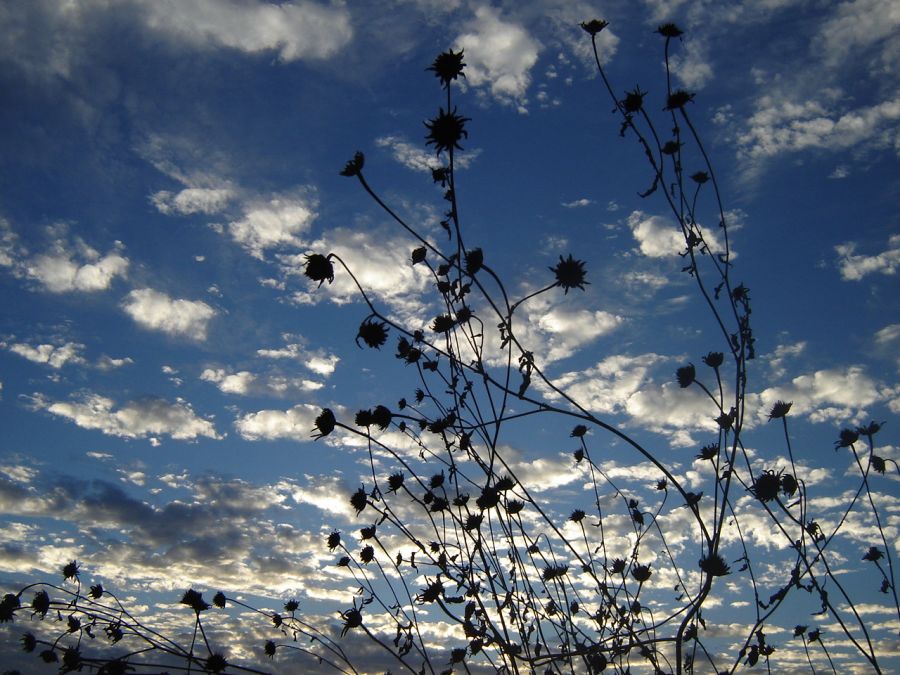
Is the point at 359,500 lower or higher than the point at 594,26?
lower

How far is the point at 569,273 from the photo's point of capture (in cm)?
375

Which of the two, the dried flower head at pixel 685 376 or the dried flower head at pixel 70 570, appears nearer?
the dried flower head at pixel 685 376

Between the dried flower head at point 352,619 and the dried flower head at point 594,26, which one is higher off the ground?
the dried flower head at point 594,26

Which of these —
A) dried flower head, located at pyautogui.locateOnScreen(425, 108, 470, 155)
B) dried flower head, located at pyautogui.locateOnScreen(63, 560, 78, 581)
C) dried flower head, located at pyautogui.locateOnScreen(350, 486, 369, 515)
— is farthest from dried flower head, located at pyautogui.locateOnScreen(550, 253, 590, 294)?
dried flower head, located at pyautogui.locateOnScreen(63, 560, 78, 581)

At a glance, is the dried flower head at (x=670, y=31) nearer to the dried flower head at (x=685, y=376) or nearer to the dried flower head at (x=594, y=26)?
the dried flower head at (x=594, y=26)

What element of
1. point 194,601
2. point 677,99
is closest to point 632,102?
point 677,99

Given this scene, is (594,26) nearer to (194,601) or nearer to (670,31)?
(670,31)

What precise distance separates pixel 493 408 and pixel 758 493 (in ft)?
6.24

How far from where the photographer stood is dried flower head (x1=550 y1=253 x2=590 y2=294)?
371 centimetres

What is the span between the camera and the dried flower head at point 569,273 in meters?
3.71

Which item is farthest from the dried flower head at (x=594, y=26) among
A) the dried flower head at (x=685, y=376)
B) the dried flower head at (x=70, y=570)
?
the dried flower head at (x=70, y=570)

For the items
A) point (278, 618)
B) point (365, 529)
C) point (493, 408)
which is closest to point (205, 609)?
point (278, 618)

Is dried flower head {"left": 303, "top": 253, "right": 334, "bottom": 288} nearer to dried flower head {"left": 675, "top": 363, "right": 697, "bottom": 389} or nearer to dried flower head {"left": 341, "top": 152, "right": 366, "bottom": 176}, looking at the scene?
dried flower head {"left": 341, "top": 152, "right": 366, "bottom": 176}

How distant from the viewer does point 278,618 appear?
23.0 ft
